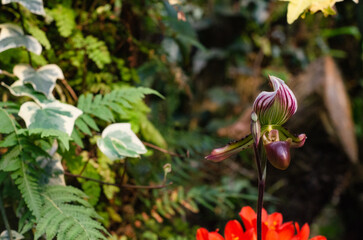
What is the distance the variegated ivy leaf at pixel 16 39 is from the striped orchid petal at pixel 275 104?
506 mm

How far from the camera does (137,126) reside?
91cm

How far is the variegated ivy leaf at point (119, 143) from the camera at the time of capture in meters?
0.75

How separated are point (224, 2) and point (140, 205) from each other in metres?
2.26

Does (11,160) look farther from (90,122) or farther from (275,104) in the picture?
(275,104)

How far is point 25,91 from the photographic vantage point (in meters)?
0.76

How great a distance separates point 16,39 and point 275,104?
1.86 ft

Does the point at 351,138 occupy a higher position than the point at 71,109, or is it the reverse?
the point at 71,109

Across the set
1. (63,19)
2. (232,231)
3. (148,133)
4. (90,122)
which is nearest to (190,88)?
(148,133)

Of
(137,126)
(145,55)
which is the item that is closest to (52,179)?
(137,126)

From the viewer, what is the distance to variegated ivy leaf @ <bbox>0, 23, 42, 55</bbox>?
29.9 inches

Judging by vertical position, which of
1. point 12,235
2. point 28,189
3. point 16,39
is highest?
point 16,39

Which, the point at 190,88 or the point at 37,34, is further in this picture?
the point at 190,88

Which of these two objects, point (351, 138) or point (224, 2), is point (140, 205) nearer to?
point (351, 138)

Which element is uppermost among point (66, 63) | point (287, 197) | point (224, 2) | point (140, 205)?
point (66, 63)
